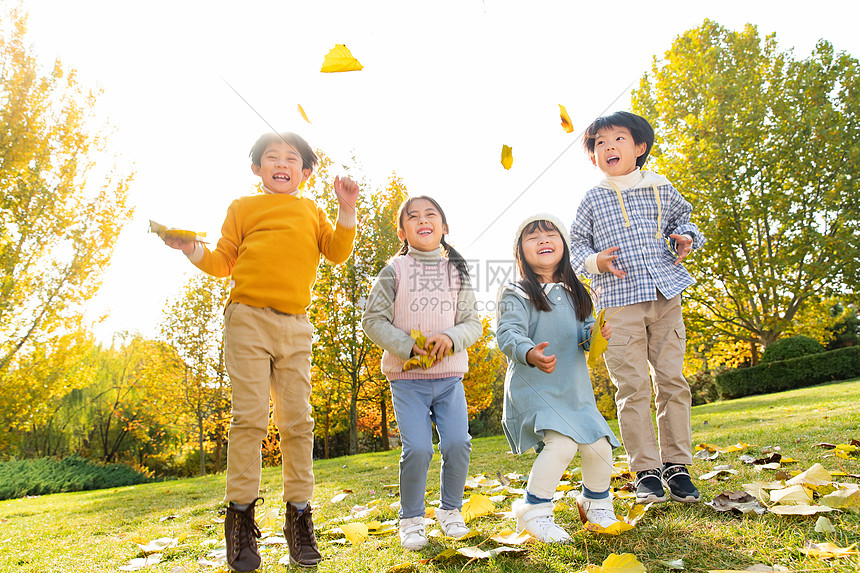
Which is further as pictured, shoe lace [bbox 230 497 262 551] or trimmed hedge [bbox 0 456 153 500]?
trimmed hedge [bbox 0 456 153 500]

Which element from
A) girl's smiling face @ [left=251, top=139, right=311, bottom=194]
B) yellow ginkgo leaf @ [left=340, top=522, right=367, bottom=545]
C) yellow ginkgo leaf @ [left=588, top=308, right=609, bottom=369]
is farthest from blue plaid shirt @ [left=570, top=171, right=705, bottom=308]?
yellow ginkgo leaf @ [left=340, top=522, right=367, bottom=545]

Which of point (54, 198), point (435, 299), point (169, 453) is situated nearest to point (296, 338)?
point (435, 299)

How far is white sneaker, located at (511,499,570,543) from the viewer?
1.98 metres

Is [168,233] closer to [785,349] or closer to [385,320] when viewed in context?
[385,320]

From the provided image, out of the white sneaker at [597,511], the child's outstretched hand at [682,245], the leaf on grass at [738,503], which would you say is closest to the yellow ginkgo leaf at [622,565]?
the white sneaker at [597,511]

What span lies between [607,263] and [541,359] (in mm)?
844

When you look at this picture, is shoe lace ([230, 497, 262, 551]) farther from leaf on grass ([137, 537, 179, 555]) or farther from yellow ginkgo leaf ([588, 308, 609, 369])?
yellow ginkgo leaf ([588, 308, 609, 369])

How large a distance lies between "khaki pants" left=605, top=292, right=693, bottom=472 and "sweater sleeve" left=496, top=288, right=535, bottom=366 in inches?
21.7

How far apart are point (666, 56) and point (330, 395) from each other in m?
13.0

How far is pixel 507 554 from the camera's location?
6.10 feet

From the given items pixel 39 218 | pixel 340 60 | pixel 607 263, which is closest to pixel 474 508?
pixel 607 263

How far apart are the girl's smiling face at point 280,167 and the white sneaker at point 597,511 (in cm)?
193

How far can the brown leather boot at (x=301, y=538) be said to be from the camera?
2.07 metres

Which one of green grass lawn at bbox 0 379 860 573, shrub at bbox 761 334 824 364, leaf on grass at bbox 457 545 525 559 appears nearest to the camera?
green grass lawn at bbox 0 379 860 573
